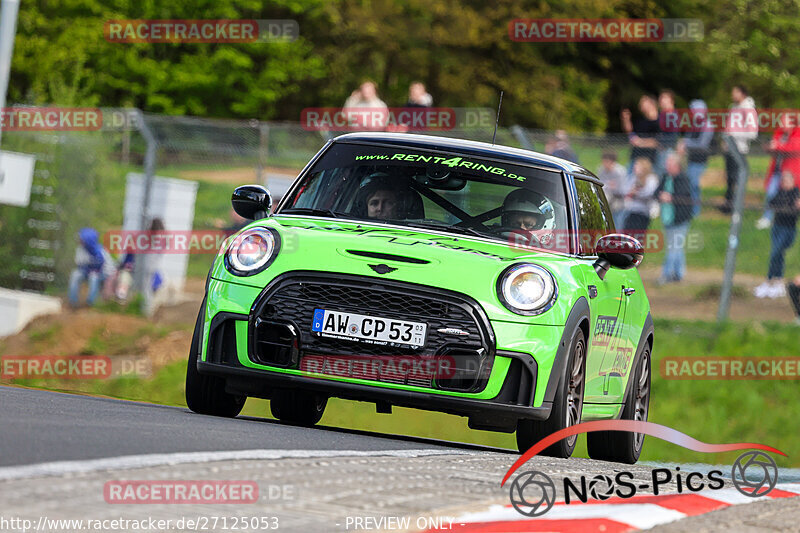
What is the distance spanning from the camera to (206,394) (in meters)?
8.35

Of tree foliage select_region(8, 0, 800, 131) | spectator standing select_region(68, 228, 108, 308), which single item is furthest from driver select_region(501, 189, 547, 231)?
tree foliage select_region(8, 0, 800, 131)

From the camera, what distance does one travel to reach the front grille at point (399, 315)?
7605mm

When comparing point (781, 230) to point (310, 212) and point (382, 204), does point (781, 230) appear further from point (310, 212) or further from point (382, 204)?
point (310, 212)

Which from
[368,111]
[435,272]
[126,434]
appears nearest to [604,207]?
[435,272]

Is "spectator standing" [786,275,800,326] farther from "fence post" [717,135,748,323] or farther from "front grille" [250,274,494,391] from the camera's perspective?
"front grille" [250,274,494,391]

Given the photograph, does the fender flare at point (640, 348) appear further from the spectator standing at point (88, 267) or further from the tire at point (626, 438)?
the spectator standing at point (88, 267)

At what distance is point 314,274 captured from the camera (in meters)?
7.70

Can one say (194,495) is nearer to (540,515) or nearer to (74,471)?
(74,471)

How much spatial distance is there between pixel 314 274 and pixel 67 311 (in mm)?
12596

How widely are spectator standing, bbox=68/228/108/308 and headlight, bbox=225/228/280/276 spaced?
39.0ft

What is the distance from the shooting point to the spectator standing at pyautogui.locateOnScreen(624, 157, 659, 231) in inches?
708

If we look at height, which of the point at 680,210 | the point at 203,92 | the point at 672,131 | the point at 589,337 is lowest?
the point at 589,337

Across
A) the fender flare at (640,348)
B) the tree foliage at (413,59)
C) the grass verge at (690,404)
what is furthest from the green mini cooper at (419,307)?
the tree foliage at (413,59)

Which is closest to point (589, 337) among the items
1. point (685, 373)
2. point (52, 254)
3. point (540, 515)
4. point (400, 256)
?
point (400, 256)
